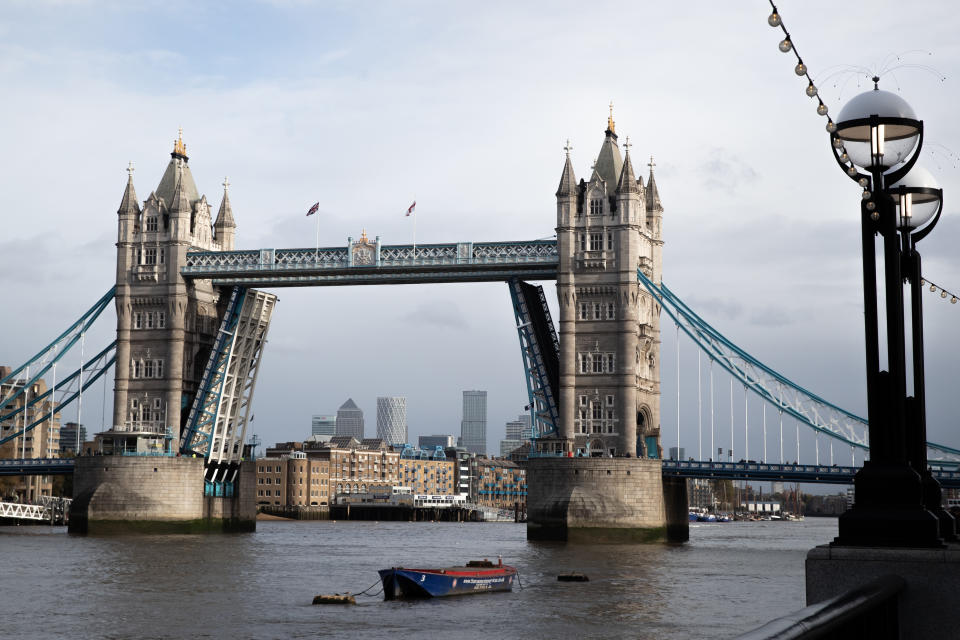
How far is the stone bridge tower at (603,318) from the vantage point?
76.0m

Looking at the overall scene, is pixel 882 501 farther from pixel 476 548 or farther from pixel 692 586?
pixel 476 548

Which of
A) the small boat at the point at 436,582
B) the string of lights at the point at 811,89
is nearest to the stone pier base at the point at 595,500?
the small boat at the point at 436,582

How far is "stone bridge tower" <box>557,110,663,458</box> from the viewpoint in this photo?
7600cm

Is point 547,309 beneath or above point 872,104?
above

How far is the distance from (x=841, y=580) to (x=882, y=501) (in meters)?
0.82

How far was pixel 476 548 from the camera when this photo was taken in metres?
81.6

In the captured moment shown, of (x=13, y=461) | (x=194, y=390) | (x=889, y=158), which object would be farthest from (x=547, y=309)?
(x=889, y=158)

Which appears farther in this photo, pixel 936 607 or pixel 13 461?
pixel 13 461

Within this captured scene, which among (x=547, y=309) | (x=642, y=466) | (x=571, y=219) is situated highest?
(x=571, y=219)

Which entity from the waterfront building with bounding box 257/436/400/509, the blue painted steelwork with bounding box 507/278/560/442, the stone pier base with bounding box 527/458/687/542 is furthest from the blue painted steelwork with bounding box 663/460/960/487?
the waterfront building with bounding box 257/436/400/509

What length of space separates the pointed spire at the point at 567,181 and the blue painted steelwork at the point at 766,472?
17.2 meters

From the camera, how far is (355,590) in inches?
1884

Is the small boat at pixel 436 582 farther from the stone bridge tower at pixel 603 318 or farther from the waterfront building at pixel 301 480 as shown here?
the waterfront building at pixel 301 480

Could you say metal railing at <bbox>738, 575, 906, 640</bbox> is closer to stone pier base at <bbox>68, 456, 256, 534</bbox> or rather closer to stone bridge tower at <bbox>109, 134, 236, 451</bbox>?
stone pier base at <bbox>68, 456, 256, 534</bbox>
